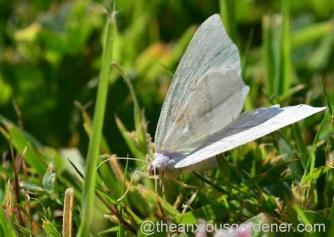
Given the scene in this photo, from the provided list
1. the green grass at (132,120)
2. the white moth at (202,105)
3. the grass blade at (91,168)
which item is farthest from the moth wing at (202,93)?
the grass blade at (91,168)

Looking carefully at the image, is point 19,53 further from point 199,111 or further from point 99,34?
point 199,111

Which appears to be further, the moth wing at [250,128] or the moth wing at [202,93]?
the moth wing at [202,93]

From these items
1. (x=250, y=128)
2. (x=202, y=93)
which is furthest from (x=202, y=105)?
(x=250, y=128)

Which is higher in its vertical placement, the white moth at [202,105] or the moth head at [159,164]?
the white moth at [202,105]

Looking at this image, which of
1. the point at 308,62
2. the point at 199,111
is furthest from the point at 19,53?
the point at 199,111

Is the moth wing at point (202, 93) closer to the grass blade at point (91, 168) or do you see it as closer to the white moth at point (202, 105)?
the white moth at point (202, 105)

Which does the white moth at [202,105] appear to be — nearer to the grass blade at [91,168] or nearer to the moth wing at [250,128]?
the moth wing at [250,128]

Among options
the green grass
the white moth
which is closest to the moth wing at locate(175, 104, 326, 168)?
the white moth
